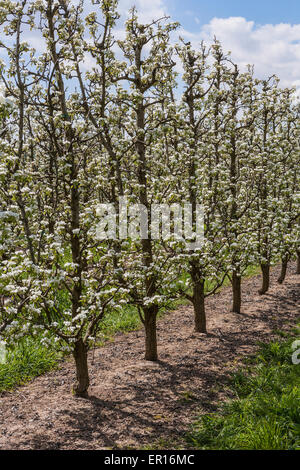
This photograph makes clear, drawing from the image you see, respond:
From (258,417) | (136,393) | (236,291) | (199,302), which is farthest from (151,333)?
(236,291)

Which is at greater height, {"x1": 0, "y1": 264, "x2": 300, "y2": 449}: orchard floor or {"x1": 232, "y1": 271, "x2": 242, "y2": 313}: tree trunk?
{"x1": 232, "y1": 271, "x2": 242, "y2": 313}: tree trunk

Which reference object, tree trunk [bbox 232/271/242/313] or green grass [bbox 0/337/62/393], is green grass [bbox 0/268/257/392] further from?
tree trunk [bbox 232/271/242/313]

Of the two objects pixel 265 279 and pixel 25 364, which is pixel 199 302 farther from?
pixel 265 279

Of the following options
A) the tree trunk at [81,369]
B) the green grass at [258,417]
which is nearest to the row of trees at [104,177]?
the tree trunk at [81,369]

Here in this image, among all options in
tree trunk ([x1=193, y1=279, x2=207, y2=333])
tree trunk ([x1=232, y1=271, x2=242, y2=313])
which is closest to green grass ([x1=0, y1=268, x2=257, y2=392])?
tree trunk ([x1=193, y1=279, x2=207, y2=333])

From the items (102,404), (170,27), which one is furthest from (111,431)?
(170,27)

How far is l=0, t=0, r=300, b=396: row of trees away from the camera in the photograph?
23.6 feet

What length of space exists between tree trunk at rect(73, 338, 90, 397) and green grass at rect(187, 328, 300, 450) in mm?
2514

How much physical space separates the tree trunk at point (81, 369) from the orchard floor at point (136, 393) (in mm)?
204

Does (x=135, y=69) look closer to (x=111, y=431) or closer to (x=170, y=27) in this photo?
(x=170, y=27)

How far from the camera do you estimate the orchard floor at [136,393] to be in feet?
23.4

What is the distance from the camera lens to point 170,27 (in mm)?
9625

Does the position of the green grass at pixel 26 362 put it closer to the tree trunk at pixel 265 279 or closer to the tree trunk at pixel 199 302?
the tree trunk at pixel 199 302

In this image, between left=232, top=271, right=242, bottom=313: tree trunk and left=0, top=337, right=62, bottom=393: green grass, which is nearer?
left=0, top=337, right=62, bottom=393: green grass
